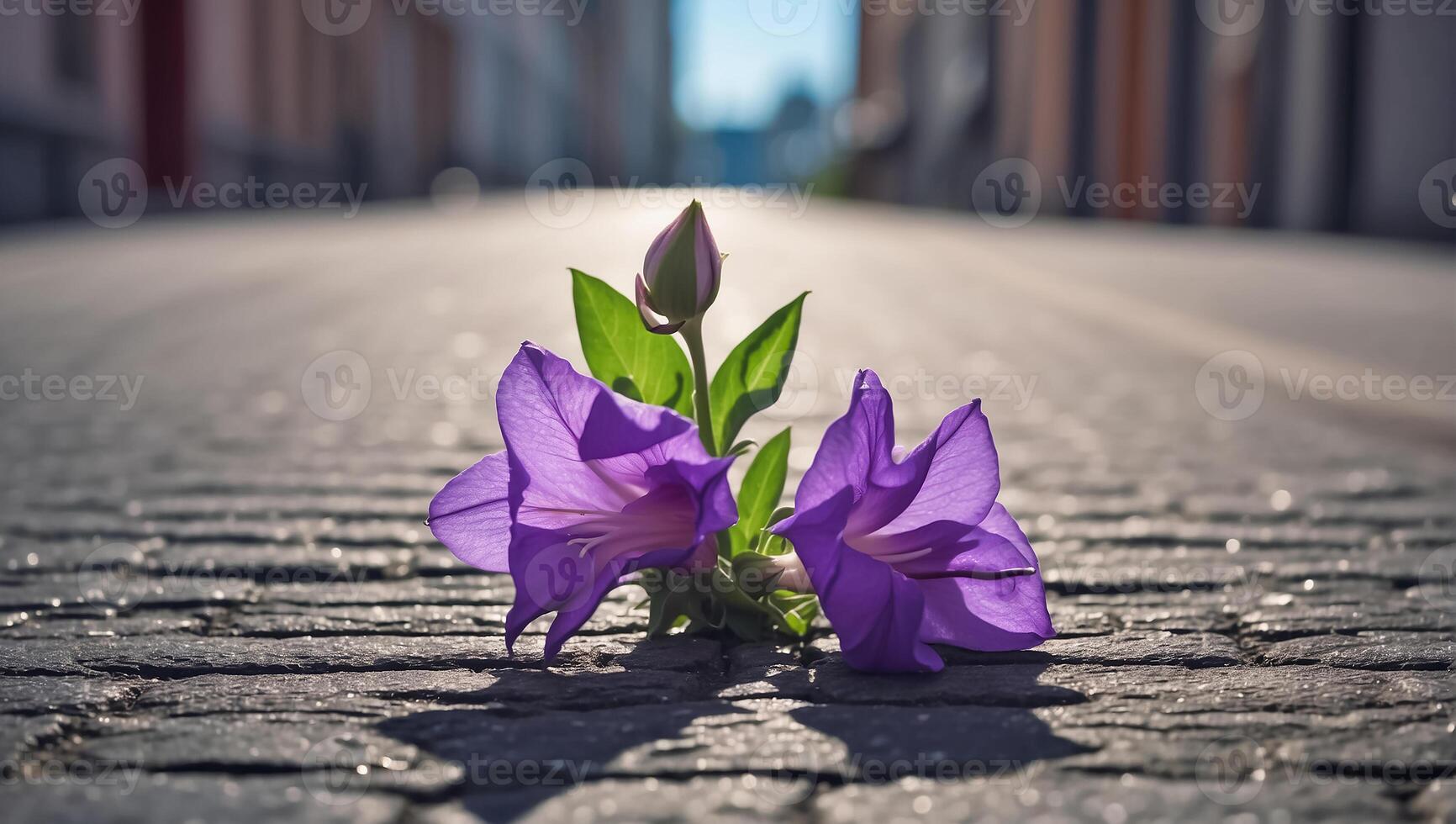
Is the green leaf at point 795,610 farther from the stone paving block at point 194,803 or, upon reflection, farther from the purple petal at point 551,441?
the stone paving block at point 194,803

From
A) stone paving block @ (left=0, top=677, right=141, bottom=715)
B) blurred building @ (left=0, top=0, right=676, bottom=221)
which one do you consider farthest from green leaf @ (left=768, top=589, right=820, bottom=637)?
blurred building @ (left=0, top=0, right=676, bottom=221)

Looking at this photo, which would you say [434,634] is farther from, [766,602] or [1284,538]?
[1284,538]

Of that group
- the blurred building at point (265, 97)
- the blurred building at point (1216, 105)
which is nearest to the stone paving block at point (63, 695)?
the blurred building at point (265, 97)

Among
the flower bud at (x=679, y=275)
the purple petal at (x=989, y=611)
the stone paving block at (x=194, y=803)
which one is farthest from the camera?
the purple petal at (x=989, y=611)

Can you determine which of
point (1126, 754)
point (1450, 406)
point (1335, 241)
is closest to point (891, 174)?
point (1335, 241)

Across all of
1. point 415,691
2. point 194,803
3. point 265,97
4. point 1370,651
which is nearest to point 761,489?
point 415,691

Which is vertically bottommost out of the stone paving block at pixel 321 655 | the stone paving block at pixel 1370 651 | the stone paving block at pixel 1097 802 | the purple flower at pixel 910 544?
the stone paving block at pixel 1097 802

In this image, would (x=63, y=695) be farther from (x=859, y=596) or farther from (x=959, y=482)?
(x=959, y=482)
